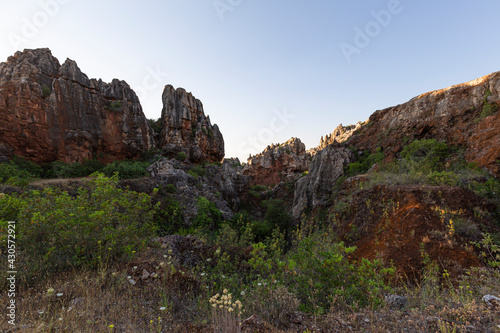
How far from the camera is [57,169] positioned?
2208 centimetres

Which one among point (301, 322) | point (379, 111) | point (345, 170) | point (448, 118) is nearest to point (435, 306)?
point (301, 322)

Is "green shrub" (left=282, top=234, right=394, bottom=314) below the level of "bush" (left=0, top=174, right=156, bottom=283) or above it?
below

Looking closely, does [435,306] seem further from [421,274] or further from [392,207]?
[392,207]

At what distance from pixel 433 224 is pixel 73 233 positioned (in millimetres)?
9767

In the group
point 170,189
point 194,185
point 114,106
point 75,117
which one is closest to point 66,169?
point 75,117

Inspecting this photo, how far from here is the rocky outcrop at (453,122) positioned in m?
11.8

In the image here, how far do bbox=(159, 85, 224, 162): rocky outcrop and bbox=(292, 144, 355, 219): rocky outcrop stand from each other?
65.8ft

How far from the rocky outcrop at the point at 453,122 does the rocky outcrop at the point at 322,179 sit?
4.36 metres

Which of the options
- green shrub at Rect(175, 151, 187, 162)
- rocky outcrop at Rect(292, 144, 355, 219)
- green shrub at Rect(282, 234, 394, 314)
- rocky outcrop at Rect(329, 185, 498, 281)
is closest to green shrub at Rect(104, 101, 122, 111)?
green shrub at Rect(175, 151, 187, 162)

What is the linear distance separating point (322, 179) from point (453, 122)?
11.4 meters

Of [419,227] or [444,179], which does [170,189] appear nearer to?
[419,227]

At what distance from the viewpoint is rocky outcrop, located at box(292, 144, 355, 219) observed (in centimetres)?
1997

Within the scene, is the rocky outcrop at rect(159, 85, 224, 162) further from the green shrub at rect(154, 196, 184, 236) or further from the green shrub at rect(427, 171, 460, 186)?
the green shrub at rect(427, 171, 460, 186)

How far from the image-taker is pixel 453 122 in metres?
16.5
